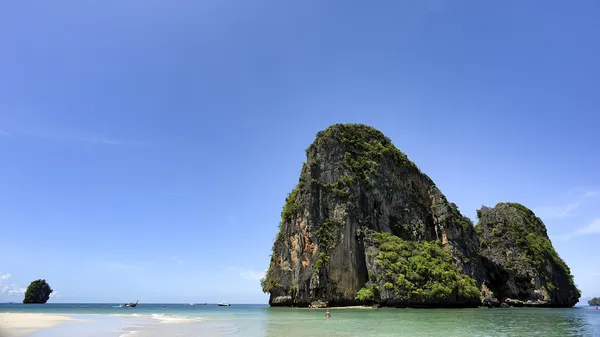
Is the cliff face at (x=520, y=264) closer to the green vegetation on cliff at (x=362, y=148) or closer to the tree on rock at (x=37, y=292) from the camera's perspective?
the green vegetation on cliff at (x=362, y=148)

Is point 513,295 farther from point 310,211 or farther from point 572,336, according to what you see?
point 572,336

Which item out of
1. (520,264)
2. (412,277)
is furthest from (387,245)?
(520,264)

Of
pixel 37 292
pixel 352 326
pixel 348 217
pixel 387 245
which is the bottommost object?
pixel 352 326

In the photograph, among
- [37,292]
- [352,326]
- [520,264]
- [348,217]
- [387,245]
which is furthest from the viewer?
[37,292]

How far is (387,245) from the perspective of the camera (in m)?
47.2

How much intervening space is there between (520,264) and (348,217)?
34.0 metres

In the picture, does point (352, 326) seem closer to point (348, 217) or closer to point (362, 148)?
point (348, 217)

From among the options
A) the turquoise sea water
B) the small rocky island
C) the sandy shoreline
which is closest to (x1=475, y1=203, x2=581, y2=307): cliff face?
the small rocky island

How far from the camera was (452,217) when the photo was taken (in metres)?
57.4

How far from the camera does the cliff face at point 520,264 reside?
58.5 metres

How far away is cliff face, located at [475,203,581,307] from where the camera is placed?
58.5 m

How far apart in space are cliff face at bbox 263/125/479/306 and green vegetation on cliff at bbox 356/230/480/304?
2.36m

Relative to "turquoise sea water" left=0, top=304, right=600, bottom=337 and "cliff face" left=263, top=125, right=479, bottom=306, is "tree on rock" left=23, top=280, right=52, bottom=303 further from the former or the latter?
"turquoise sea water" left=0, top=304, right=600, bottom=337

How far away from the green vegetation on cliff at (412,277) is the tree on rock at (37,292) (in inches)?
3593
